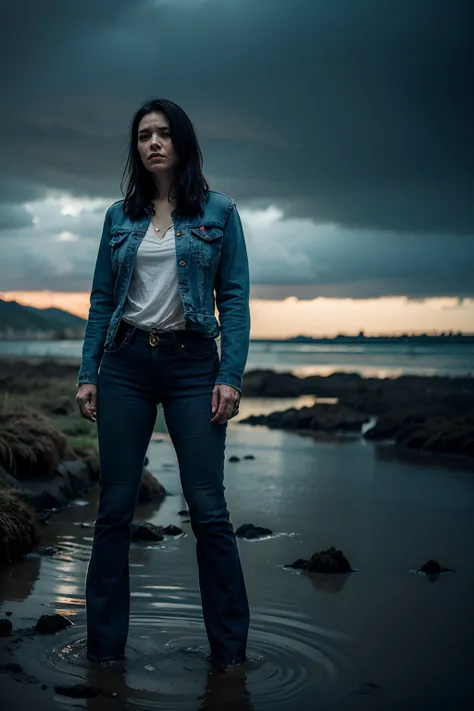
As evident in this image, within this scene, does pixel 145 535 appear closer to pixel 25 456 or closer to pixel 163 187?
pixel 25 456

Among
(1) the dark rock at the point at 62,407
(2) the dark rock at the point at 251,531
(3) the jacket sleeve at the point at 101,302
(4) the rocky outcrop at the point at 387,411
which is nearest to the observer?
(3) the jacket sleeve at the point at 101,302

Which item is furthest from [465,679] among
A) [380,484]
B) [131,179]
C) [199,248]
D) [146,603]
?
[380,484]

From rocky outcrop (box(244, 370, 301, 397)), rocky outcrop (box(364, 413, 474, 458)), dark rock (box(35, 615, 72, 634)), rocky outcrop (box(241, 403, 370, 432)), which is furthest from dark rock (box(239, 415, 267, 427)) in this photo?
dark rock (box(35, 615, 72, 634))

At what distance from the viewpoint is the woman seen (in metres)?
3.87

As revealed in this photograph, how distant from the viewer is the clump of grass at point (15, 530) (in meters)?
5.66

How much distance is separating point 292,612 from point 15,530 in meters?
1.95

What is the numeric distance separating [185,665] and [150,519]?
324 cm

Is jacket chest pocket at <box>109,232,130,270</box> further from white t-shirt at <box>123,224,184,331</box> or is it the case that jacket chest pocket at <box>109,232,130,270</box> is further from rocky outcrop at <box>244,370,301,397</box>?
rocky outcrop at <box>244,370,301,397</box>

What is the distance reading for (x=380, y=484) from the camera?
8789 millimetres

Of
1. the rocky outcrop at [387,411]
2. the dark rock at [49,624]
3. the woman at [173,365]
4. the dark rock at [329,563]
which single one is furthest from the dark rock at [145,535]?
the rocky outcrop at [387,411]

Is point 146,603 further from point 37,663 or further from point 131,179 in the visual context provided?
point 131,179

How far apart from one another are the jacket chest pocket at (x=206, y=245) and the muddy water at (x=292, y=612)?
5.41 ft

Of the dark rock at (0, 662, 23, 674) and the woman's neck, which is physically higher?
the woman's neck

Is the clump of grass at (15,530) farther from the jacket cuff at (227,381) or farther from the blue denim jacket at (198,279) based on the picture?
the jacket cuff at (227,381)
